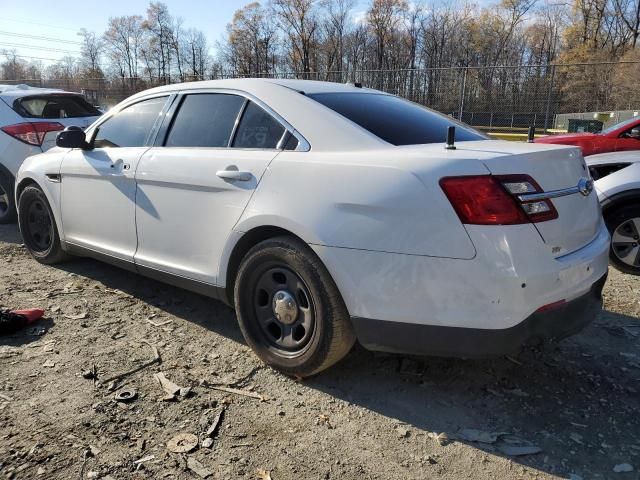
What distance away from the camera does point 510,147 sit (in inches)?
108

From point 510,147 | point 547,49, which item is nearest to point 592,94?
point 510,147

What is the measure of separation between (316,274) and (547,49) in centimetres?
5807

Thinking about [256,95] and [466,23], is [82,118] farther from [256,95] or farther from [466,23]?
[466,23]

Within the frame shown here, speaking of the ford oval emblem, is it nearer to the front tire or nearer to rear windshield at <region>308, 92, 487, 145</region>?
rear windshield at <region>308, 92, 487, 145</region>

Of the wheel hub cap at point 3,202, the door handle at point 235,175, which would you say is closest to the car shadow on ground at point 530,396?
the door handle at point 235,175

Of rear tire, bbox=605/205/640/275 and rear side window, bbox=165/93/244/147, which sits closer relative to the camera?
rear side window, bbox=165/93/244/147

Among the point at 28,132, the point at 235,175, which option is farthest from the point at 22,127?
the point at 235,175

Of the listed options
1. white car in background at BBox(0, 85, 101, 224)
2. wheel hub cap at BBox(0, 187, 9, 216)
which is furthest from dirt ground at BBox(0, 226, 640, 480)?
wheel hub cap at BBox(0, 187, 9, 216)

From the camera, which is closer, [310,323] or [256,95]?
[310,323]

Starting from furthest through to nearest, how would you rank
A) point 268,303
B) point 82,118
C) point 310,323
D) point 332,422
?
point 82,118 → point 268,303 → point 310,323 → point 332,422

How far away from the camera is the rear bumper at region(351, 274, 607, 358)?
7.75 feet

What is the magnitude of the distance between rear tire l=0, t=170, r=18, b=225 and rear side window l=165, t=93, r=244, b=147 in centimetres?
406

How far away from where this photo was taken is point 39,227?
4.96 metres

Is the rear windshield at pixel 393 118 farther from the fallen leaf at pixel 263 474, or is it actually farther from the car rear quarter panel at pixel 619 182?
the car rear quarter panel at pixel 619 182
